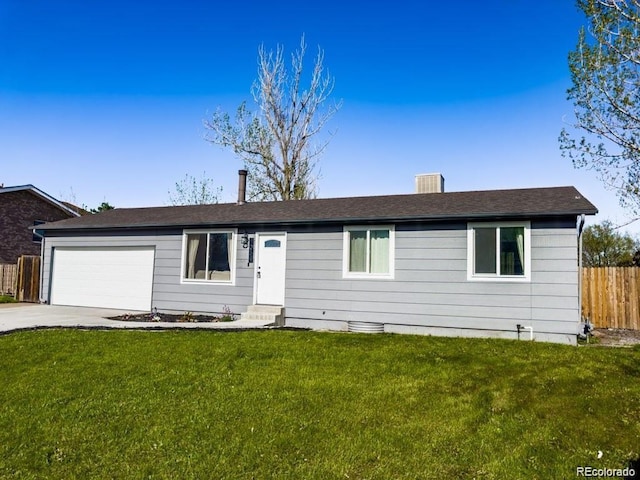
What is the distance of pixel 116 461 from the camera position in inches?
158

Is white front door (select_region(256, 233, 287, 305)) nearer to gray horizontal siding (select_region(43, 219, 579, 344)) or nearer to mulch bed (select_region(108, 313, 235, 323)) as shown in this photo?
gray horizontal siding (select_region(43, 219, 579, 344))

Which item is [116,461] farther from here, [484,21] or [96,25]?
[484,21]

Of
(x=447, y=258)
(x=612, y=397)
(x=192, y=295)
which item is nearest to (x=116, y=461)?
(x=612, y=397)

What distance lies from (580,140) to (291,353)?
1069 centimetres

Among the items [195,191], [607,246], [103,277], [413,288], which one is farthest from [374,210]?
[195,191]

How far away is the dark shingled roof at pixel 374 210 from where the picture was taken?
9.14 metres

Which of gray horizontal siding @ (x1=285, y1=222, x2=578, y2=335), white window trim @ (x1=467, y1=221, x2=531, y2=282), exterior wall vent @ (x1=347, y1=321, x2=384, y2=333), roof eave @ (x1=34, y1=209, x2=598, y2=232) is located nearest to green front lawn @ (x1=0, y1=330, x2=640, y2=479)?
gray horizontal siding @ (x1=285, y1=222, x2=578, y2=335)

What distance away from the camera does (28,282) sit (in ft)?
54.1

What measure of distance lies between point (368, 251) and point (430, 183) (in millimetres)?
3981

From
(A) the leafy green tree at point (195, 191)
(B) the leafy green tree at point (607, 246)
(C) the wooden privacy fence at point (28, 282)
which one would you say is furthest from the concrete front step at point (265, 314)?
(A) the leafy green tree at point (195, 191)

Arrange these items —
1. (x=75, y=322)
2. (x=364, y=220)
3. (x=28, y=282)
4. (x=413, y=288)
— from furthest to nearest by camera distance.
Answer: (x=28, y=282) < (x=364, y=220) < (x=75, y=322) < (x=413, y=288)

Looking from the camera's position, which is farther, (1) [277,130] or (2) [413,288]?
(1) [277,130]

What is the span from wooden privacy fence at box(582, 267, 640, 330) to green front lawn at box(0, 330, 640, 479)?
5.36 meters

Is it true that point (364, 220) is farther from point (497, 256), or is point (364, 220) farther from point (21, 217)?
point (21, 217)
